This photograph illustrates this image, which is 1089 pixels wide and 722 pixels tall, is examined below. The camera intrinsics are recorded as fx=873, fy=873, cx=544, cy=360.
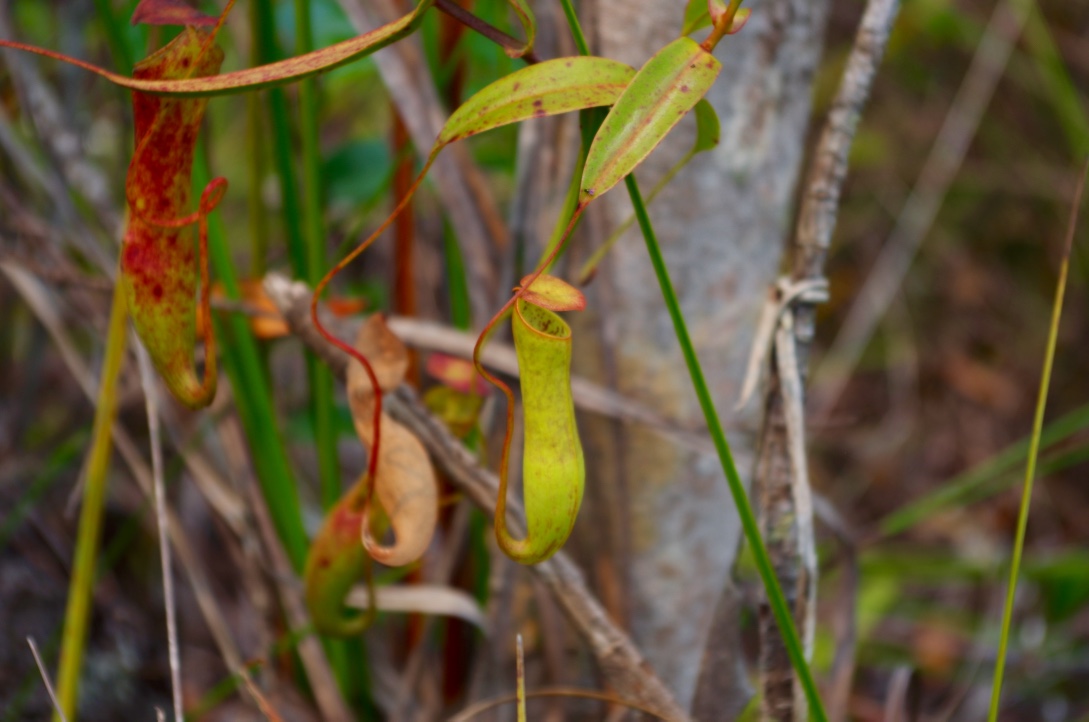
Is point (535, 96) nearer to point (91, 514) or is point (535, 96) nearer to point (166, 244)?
point (166, 244)

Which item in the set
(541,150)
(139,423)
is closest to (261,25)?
(541,150)

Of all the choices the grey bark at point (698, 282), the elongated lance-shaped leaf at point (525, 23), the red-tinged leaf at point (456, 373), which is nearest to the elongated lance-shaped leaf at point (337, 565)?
the red-tinged leaf at point (456, 373)

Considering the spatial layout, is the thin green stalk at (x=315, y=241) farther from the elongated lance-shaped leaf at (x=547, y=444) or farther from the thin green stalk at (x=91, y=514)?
the elongated lance-shaped leaf at (x=547, y=444)

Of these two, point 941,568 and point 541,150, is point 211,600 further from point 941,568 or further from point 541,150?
point 941,568

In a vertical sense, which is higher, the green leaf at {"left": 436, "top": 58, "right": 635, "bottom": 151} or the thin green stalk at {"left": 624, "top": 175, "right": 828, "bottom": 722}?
the green leaf at {"left": 436, "top": 58, "right": 635, "bottom": 151}

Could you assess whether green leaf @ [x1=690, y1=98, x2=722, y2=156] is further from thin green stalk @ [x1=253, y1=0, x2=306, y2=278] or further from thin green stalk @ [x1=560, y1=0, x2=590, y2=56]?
thin green stalk @ [x1=253, y1=0, x2=306, y2=278]

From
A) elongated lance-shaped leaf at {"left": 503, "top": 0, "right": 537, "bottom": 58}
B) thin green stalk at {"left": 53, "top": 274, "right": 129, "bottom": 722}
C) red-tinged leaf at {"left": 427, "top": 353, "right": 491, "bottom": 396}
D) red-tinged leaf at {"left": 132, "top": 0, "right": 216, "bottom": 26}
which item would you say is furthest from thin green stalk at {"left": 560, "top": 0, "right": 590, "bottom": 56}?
thin green stalk at {"left": 53, "top": 274, "right": 129, "bottom": 722}

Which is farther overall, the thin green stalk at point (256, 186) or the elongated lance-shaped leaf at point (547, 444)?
the thin green stalk at point (256, 186)
